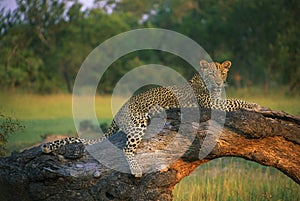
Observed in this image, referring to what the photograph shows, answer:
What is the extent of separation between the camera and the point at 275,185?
859 centimetres

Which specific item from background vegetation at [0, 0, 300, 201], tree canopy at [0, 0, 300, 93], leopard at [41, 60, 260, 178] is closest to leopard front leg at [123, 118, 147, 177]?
leopard at [41, 60, 260, 178]

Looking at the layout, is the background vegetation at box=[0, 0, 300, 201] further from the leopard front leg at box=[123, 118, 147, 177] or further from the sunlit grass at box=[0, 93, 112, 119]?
the leopard front leg at box=[123, 118, 147, 177]

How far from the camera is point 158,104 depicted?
6.84m

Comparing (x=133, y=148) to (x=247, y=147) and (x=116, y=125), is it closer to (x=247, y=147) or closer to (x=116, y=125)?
(x=116, y=125)

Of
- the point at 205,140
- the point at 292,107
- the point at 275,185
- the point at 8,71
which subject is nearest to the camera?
the point at 205,140

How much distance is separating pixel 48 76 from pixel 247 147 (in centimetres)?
2341

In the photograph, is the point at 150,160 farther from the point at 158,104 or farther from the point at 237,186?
the point at 237,186

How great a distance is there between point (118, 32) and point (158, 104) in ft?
79.1

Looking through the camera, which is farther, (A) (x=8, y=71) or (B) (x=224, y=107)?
(A) (x=8, y=71)

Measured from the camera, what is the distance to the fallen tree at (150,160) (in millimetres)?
5945

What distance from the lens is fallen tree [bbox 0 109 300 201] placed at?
595cm

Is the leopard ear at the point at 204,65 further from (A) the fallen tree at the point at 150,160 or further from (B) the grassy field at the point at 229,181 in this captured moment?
(B) the grassy field at the point at 229,181

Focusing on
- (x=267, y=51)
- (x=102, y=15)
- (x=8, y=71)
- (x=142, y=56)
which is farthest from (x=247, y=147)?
(x=102, y=15)

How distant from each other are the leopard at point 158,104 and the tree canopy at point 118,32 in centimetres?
1756
